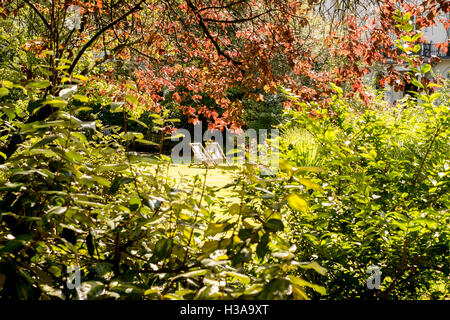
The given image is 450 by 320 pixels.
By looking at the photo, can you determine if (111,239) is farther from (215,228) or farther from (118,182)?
(215,228)

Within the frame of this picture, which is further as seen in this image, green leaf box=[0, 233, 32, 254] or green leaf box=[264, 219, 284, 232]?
green leaf box=[264, 219, 284, 232]

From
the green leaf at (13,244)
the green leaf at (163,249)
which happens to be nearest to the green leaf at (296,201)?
the green leaf at (163,249)

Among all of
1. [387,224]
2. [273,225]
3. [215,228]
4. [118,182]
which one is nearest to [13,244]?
[118,182]

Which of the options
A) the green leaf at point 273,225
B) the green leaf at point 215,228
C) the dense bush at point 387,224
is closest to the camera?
the green leaf at point 273,225

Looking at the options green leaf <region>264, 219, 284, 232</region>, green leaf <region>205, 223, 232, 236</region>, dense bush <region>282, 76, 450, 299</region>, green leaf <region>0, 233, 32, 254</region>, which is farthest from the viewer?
dense bush <region>282, 76, 450, 299</region>

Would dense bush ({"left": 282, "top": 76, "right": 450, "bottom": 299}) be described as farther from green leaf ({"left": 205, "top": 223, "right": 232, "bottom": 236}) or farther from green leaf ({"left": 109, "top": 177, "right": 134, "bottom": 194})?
green leaf ({"left": 109, "top": 177, "right": 134, "bottom": 194})

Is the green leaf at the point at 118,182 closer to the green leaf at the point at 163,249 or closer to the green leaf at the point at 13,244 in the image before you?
the green leaf at the point at 163,249

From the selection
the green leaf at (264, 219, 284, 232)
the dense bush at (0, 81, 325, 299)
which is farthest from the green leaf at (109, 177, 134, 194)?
the green leaf at (264, 219, 284, 232)

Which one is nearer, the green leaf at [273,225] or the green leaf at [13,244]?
the green leaf at [13,244]

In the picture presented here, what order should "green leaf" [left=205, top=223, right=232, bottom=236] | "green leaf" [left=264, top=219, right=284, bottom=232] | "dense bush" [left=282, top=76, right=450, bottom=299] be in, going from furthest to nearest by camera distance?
"dense bush" [left=282, top=76, right=450, bottom=299], "green leaf" [left=205, top=223, right=232, bottom=236], "green leaf" [left=264, top=219, right=284, bottom=232]

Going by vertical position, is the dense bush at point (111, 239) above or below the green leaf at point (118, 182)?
below

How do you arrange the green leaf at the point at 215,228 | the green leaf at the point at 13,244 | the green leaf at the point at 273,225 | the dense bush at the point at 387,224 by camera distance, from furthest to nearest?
1. the dense bush at the point at 387,224
2. the green leaf at the point at 215,228
3. the green leaf at the point at 273,225
4. the green leaf at the point at 13,244
